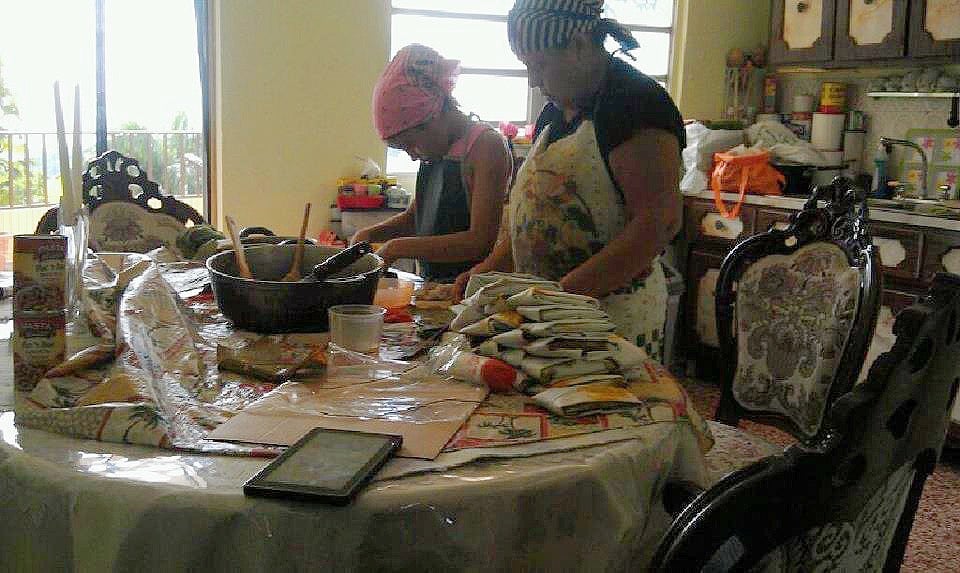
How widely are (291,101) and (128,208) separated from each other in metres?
1.46

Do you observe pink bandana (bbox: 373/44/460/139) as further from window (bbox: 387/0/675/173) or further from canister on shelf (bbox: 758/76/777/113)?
canister on shelf (bbox: 758/76/777/113)

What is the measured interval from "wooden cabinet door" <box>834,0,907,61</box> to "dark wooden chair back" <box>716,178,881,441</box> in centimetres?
229

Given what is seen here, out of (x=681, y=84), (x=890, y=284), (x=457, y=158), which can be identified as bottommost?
(x=890, y=284)

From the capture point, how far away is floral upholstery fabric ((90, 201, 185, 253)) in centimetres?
273

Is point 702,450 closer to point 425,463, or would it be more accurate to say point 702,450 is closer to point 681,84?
point 425,463

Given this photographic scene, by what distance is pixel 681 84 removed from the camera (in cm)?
481

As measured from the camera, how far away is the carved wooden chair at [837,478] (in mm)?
624

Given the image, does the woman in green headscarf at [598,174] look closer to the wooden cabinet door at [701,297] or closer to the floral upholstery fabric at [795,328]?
the floral upholstery fabric at [795,328]

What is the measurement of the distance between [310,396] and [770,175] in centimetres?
309

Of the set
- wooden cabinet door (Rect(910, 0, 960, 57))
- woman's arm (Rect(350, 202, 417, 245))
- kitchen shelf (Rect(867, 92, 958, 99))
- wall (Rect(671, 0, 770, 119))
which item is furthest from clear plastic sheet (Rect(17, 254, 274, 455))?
wall (Rect(671, 0, 770, 119))

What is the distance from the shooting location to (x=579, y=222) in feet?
5.49

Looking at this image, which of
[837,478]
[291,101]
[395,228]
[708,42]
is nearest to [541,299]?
[837,478]

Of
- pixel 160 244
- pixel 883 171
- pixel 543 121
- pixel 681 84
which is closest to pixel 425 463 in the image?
pixel 543 121

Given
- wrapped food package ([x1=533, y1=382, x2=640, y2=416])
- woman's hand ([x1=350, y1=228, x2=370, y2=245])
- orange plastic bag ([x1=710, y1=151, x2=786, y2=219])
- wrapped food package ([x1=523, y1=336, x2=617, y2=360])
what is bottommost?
wrapped food package ([x1=533, y1=382, x2=640, y2=416])
